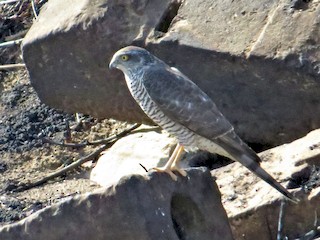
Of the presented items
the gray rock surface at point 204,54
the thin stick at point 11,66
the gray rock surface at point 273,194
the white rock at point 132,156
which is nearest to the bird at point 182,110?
the gray rock surface at point 273,194

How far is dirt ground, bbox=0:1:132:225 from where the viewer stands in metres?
8.05

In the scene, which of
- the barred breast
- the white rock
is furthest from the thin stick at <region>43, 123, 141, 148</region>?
the barred breast

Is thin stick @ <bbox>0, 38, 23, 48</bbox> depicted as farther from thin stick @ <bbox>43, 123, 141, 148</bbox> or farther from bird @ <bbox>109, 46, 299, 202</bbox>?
bird @ <bbox>109, 46, 299, 202</bbox>

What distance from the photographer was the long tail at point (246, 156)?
6.45 m

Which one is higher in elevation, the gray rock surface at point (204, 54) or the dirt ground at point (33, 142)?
the gray rock surface at point (204, 54)

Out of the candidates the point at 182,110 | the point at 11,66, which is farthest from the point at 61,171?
the point at 11,66

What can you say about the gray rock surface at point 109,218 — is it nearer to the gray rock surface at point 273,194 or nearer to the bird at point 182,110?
the gray rock surface at point 273,194

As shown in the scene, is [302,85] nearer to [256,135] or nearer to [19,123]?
[256,135]

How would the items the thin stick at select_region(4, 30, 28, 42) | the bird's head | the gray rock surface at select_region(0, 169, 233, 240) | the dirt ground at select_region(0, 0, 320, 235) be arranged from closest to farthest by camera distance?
the gray rock surface at select_region(0, 169, 233, 240) < the bird's head < the dirt ground at select_region(0, 0, 320, 235) < the thin stick at select_region(4, 30, 28, 42)

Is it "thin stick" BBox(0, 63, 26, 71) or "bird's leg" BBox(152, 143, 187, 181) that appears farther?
"thin stick" BBox(0, 63, 26, 71)

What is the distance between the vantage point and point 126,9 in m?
8.16

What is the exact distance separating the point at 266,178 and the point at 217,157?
150 cm

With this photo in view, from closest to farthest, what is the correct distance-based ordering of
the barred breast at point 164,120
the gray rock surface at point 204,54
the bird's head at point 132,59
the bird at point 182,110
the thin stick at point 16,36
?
the bird at point 182,110 < the barred breast at point 164,120 < the bird's head at point 132,59 < the gray rock surface at point 204,54 < the thin stick at point 16,36

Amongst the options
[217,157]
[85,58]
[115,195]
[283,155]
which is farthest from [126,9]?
[115,195]
